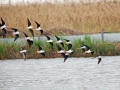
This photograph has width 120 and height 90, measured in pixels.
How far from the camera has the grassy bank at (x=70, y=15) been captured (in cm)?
2561

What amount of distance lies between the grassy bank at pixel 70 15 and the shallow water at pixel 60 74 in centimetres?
531

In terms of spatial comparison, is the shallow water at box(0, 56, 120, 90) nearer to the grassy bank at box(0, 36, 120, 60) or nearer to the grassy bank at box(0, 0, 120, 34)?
the grassy bank at box(0, 36, 120, 60)

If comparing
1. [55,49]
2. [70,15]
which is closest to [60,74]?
[55,49]

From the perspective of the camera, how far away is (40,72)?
1698 cm

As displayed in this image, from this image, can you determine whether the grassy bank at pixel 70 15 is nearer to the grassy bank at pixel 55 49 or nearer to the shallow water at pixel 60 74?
the grassy bank at pixel 55 49

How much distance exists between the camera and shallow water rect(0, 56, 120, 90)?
13677 millimetres

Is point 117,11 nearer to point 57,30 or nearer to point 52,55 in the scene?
point 57,30

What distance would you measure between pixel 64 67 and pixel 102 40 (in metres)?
3.76

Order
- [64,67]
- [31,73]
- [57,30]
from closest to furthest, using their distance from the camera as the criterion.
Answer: [31,73], [64,67], [57,30]

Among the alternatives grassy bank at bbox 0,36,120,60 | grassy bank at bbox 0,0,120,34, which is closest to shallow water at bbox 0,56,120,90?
grassy bank at bbox 0,36,120,60

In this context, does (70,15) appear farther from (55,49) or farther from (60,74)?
(60,74)

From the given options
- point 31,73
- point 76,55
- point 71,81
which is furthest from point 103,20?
point 71,81

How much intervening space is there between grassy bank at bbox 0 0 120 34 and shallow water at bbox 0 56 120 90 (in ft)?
17.4

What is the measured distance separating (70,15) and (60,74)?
34.8 ft
